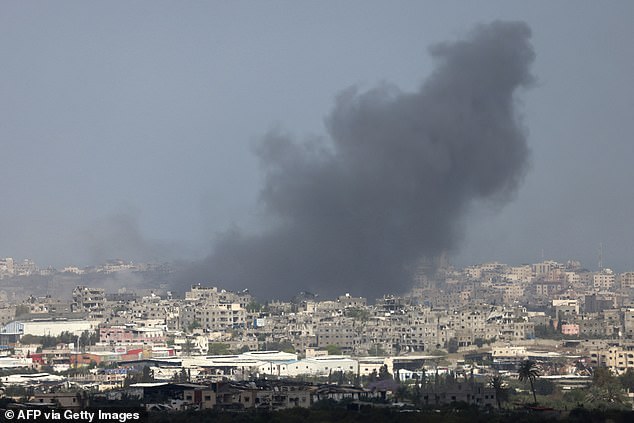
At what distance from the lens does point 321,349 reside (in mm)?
64062

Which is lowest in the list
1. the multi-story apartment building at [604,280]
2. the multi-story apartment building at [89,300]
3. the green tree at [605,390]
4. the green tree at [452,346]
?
the green tree at [605,390]

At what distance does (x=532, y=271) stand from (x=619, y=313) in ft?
111

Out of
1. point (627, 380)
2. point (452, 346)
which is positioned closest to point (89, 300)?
point (452, 346)

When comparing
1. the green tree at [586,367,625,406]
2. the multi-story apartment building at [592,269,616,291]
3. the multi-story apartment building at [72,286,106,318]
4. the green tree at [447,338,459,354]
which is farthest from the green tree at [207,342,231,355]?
the multi-story apartment building at [592,269,616,291]

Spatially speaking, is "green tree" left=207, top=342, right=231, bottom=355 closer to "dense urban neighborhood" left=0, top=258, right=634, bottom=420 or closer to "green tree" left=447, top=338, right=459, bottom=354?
"dense urban neighborhood" left=0, top=258, right=634, bottom=420

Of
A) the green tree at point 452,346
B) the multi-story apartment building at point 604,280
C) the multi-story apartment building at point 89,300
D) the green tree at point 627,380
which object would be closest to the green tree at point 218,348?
the green tree at point 452,346

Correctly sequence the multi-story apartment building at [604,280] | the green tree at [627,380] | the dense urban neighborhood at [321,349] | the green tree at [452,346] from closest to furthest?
the dense urban neighborhood at [321,349] → the green tree at [627,380] → the green tree at [452,346] → the multi-story apartment building at [604,280]

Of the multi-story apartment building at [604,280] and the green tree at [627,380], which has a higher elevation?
the multi-story apartment building at [604,280]

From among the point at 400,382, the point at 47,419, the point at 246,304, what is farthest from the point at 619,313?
the point at 47,419

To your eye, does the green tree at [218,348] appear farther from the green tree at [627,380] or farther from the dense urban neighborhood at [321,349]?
the green tree at [627,380]

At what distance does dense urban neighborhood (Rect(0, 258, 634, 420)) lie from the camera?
1598 inches

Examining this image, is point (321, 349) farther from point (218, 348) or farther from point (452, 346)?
point (452, 346)

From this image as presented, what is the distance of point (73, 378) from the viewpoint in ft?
169

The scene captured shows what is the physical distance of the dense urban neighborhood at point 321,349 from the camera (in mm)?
40594
